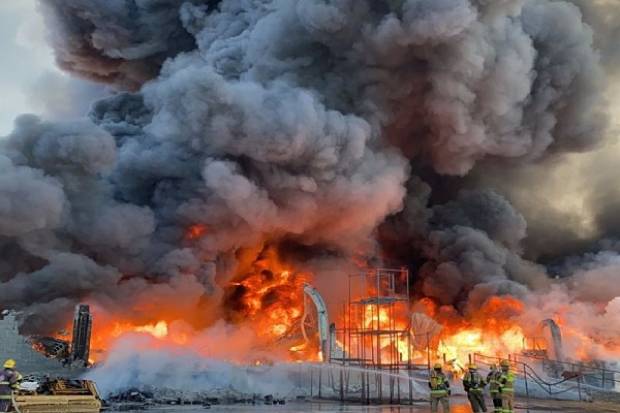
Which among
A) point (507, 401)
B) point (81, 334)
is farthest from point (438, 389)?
point (81, 334)

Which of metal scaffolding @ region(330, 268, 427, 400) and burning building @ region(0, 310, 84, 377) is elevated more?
metal scaffolding @ region(330, 268, 427, 400)

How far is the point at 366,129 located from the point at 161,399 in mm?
22111

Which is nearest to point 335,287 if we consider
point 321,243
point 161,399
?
point 321,243

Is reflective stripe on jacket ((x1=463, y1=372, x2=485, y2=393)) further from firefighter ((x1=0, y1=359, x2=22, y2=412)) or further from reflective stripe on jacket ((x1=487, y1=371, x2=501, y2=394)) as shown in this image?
firefighter ((x1=0, y1=359, x2=22, y2=412))

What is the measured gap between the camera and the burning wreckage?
35.2 metres

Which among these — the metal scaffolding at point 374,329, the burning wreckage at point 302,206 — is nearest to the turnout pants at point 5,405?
the burning wreckage at point 302,206

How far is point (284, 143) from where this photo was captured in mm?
40531

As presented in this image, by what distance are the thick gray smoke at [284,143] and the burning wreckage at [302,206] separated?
150mm

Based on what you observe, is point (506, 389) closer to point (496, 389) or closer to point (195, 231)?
point (496, 389)

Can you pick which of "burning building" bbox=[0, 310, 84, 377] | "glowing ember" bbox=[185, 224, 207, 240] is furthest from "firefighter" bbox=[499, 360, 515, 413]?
"glowing ember" bbox=[185, 224, 207, 240]

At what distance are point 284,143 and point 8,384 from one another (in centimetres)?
2444

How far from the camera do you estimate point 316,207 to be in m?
44.3

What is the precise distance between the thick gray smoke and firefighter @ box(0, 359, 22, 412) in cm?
1515

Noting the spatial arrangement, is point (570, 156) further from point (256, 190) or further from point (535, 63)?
point (256, 190)
